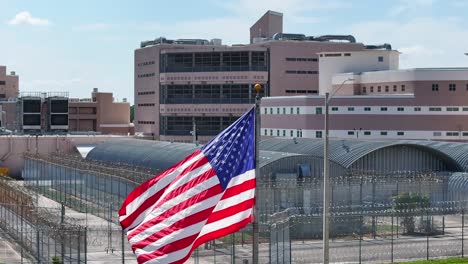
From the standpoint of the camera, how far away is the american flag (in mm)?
15812

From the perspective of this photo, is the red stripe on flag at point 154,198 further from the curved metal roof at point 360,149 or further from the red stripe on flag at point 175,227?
the curved metal roof at point 360,149

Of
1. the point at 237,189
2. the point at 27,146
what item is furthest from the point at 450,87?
the point at 237,189

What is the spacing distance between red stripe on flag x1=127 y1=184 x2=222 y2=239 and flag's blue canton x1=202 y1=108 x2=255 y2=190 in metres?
0.41

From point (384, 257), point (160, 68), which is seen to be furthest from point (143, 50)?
point (384, 257)

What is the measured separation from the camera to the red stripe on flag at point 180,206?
15.9m

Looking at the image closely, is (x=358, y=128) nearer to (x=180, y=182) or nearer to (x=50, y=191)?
(x=50, y=191)

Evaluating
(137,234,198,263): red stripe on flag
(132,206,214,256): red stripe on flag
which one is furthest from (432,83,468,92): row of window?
(137,234,198,263): red stripe on flag

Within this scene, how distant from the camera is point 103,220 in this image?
4912cm

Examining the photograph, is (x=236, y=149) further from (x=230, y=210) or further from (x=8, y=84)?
(x=8, y=84)

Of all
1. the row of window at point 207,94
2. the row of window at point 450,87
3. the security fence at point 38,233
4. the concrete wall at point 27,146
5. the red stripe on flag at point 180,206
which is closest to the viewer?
the red stripe on flag at point 180,206

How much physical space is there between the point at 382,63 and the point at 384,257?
61.0m

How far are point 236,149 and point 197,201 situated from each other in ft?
4.15

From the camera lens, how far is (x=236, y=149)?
16.2m

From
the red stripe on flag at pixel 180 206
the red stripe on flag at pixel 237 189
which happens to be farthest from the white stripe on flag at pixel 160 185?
the red stripe on flag at pixel 237 189
